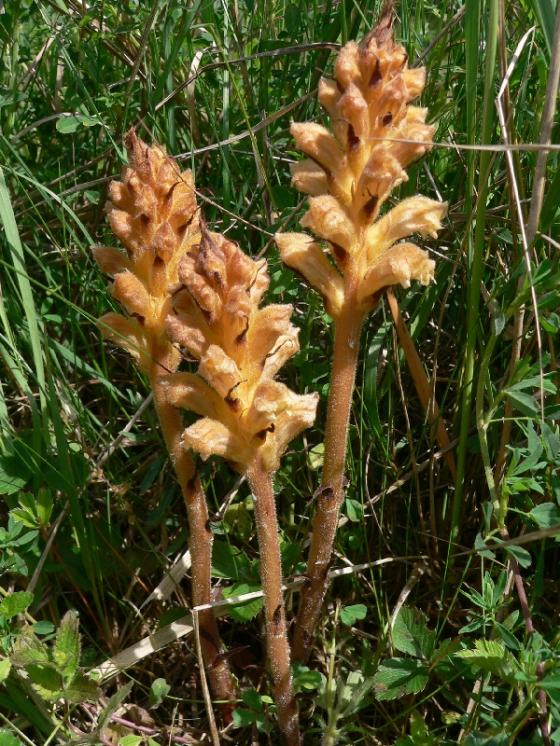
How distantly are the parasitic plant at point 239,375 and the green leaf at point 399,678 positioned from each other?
0.36 metres

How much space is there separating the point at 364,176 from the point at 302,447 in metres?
1.25

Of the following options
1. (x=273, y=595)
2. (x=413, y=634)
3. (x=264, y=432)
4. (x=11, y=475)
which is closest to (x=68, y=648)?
(x=273, y=595)

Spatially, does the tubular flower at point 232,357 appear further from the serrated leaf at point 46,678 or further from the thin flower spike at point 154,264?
the serrated leaf at point 46,678

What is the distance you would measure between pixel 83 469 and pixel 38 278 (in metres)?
0.98

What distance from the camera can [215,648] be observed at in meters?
2.46

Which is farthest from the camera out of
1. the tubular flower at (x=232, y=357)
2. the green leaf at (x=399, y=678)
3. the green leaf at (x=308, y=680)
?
the green leaf at (x=308, y=680)

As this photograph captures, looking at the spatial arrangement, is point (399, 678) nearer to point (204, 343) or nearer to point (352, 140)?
point (204, 343)

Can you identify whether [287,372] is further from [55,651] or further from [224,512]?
[55,651]

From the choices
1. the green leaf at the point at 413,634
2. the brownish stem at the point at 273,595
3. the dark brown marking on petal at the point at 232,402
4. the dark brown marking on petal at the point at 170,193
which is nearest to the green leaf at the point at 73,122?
the dark brown marking on petal at the point at 170,193

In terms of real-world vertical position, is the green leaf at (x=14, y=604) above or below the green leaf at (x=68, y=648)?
above

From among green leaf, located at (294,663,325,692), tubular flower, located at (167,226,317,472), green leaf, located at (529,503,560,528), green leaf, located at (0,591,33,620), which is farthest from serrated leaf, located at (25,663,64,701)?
green leaf, located at (529,503,560,528)

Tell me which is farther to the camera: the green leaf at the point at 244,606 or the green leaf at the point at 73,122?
the green leaf at the point at 73,122

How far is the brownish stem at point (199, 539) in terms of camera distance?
7.34 ft

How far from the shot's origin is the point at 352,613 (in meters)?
2.56
